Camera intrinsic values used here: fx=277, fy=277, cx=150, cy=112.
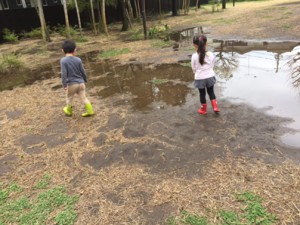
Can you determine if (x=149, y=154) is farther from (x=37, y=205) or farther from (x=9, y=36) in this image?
(x=9, y=36)

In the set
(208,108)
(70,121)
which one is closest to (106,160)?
(70,121)

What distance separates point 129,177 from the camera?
334 cm

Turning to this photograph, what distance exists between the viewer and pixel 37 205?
118 inches

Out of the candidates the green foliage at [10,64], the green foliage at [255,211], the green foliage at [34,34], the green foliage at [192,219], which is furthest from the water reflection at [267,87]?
the green foliage at [34,34]

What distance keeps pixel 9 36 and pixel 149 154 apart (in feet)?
49.0

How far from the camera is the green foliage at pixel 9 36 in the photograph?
15453 mm

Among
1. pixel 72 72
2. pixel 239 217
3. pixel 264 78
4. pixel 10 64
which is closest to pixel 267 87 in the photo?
pixel 264 78

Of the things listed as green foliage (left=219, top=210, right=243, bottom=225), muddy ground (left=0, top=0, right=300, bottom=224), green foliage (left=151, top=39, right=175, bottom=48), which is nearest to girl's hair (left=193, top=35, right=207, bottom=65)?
Answer: muddy ground (left=0, top=0, right=300, bottom=224)

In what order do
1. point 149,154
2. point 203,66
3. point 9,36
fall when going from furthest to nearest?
point 9,36 < point 203,66 < point 149,154

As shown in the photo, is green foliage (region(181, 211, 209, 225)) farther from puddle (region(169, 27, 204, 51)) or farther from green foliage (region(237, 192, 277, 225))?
puddle (region(169, 27, 204, 51))

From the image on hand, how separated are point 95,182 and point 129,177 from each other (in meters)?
0.41

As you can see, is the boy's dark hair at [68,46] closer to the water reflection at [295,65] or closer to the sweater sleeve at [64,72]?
the sweater sleeve at [64,72]

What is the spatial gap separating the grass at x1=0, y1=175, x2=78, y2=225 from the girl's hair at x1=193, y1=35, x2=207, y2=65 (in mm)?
2740

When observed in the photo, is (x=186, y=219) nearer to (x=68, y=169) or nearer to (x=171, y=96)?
(x=68, y=169)
